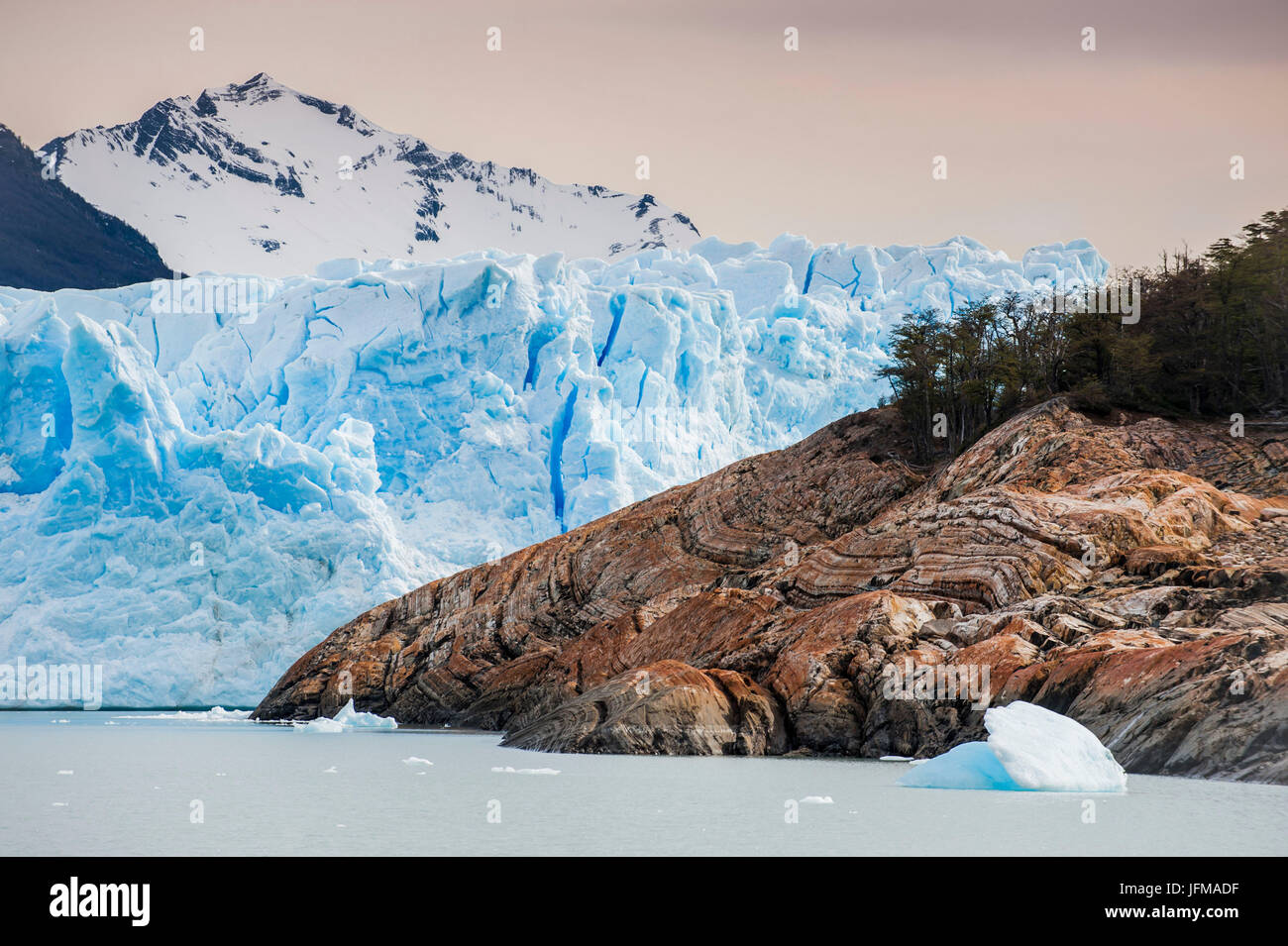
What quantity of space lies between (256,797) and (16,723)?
22094 millimetres

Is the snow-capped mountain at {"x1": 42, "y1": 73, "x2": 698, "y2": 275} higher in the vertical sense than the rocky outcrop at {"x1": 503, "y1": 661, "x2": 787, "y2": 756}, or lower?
higher

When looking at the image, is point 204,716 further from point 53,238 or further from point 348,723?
point 53,238

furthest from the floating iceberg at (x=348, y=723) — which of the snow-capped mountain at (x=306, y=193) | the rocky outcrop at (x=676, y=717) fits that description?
the snow-capped mountain at (x=306, y=193)

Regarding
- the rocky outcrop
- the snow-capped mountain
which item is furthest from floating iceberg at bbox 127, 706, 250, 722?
the snow-capped mountain

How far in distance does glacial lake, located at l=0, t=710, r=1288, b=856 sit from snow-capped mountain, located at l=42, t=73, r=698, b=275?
6648 centimetres

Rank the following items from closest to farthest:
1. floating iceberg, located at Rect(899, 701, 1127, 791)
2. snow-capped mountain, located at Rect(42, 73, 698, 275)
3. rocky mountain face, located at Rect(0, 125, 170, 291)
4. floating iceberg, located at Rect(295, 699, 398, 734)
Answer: floating iceberg, located at Rect(899, 701, 1127, 791) < floating iceberg, located at Rect(295, 699, 398, 734) < rocky mountain face, located at Rect(0, 125, 170, 291) < snow-capped mountain, located at Rect(42, 73, 698, 275)

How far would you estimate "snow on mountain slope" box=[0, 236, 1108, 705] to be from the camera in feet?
127

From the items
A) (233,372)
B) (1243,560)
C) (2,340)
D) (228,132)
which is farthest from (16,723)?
(228,132)

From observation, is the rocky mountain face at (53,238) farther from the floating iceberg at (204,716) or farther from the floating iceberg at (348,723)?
the floating iceberg at (348,723)

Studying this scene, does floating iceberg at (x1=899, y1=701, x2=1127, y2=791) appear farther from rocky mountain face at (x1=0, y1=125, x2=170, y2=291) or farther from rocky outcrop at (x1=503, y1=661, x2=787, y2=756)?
rocky mountain face at (x1=0, y1=125, x2=170, y2=291)

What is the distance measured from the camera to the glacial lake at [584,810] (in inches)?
392
